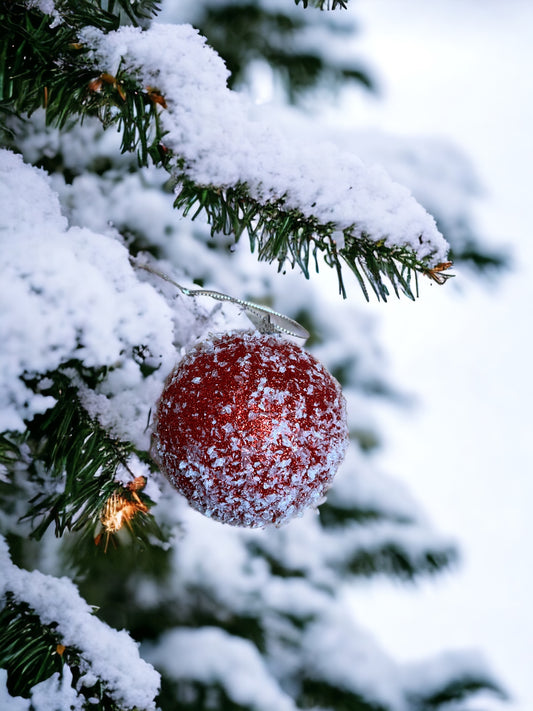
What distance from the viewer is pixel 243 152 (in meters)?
0.55

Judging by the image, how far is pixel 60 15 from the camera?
21.6 inches

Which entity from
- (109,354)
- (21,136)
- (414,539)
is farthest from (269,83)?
(414,539)

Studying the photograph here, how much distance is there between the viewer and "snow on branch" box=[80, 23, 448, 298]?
523mm

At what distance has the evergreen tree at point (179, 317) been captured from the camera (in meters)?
0.52

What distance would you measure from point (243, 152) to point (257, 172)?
22mm

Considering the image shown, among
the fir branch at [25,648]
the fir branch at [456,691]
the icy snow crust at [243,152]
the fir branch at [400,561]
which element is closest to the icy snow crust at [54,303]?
the icy snow crust at [243,152]

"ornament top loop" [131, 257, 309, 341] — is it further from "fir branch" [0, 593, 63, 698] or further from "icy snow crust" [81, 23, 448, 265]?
"fir branch" [0, 593, 63, 698]

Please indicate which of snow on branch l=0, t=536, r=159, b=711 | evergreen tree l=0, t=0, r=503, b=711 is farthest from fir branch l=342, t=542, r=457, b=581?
snow on branch l=0, t=536, r=159, b=711

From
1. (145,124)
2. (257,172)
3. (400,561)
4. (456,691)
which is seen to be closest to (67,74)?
(145,124)

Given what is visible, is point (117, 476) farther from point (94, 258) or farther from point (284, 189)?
point (284, 189)

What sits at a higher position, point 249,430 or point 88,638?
point 249,430

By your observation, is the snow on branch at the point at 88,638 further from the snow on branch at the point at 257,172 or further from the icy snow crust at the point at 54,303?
the snow on branch at the point at 257,172

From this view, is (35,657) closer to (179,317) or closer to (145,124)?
(179,317)

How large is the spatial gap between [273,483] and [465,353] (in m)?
1.85
